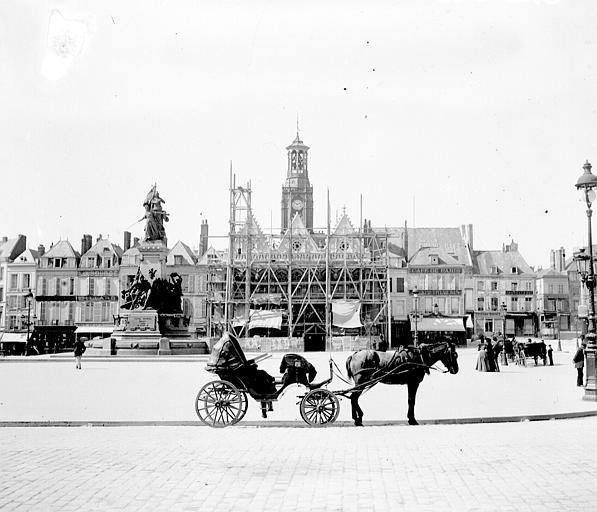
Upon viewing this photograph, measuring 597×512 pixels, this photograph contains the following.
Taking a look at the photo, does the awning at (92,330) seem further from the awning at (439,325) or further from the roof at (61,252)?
the awning at (439,325)

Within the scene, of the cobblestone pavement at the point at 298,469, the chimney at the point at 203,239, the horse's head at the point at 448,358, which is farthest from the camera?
the chimney at the point at 203,239

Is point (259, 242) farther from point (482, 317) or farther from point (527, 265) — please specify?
point (527, 265)

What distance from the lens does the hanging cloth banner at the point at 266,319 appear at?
49.2 m

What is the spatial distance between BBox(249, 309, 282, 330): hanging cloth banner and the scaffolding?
300 millimetres

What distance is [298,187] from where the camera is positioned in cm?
7731

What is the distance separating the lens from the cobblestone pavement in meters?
6.61

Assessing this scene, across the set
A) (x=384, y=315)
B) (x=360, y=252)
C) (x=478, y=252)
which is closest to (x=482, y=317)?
(x=478, y=252)

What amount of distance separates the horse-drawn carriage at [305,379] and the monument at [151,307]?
67.0 ft

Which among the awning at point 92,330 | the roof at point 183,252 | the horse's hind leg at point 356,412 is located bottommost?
the horse's hind leg at point 356,412

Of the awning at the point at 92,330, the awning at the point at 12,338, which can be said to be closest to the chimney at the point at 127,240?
the awning at the point at 92,330

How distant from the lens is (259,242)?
177 ft

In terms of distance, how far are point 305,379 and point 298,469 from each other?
3.82 m

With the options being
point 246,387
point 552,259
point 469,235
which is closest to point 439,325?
point 469,235

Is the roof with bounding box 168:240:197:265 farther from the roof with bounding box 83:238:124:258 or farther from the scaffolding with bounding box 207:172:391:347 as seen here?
the scaffolding with bounding box 207:172:391:347
